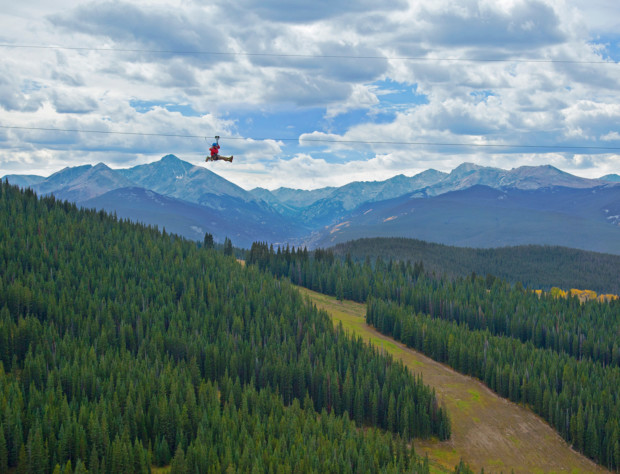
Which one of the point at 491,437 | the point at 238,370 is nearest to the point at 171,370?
the point at 238,370

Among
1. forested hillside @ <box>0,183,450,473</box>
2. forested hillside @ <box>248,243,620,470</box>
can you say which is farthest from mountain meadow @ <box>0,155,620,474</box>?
forested hillside @ <box>248,243,620,470</box>

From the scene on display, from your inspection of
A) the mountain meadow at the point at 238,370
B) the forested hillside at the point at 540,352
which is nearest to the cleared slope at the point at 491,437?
the mountain meadow at the point at 238,370

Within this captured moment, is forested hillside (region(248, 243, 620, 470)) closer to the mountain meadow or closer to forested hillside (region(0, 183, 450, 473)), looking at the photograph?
the mountain meadow

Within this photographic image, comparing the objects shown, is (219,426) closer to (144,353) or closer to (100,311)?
(144,353)

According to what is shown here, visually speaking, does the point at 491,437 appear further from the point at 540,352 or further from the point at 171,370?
the point at 171,370

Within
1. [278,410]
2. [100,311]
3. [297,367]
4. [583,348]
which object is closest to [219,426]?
[278,410]

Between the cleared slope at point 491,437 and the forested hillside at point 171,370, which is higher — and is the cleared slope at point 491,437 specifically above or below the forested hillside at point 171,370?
below

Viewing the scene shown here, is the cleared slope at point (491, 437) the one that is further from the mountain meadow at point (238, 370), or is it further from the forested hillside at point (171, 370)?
the forested hillside at point (171, 370)
